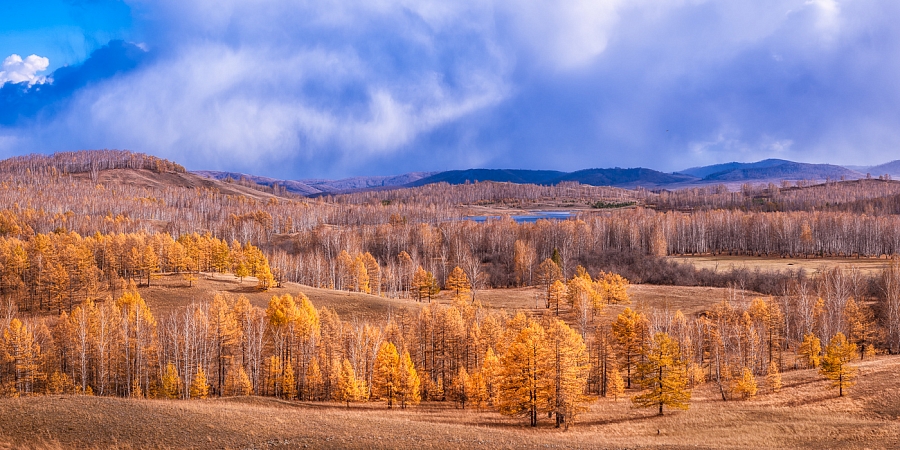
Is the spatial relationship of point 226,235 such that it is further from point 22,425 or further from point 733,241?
point 733,241

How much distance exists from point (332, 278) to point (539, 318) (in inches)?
1995

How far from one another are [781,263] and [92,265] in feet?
497

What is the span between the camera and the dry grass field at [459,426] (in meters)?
29.8

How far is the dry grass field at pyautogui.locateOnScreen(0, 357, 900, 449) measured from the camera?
29781mm

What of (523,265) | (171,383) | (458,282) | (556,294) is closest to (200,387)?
(171,383)

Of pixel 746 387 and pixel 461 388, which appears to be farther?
pixel 461 388

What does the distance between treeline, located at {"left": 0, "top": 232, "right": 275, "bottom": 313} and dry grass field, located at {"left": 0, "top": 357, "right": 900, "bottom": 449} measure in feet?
183

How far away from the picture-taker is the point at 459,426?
126 feet

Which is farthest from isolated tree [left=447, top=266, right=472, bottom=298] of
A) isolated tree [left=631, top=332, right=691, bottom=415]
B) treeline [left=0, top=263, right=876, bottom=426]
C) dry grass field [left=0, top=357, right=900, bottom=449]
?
isolated tree [left=631, top=332, right=691, bottom=415]

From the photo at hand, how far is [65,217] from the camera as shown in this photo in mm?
165250

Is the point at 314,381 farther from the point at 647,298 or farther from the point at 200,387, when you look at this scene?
the point at 647,298

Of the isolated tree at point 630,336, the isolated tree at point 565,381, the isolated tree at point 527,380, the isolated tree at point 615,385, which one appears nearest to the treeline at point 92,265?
the isolated tree at point 630,336

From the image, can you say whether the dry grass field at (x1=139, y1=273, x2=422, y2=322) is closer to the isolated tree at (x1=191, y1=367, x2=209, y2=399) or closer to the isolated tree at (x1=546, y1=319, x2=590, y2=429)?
the isolated tree at (x1=191, y1=367, x2=209, y2=399)

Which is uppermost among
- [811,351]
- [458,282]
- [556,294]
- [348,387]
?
[458,282]
